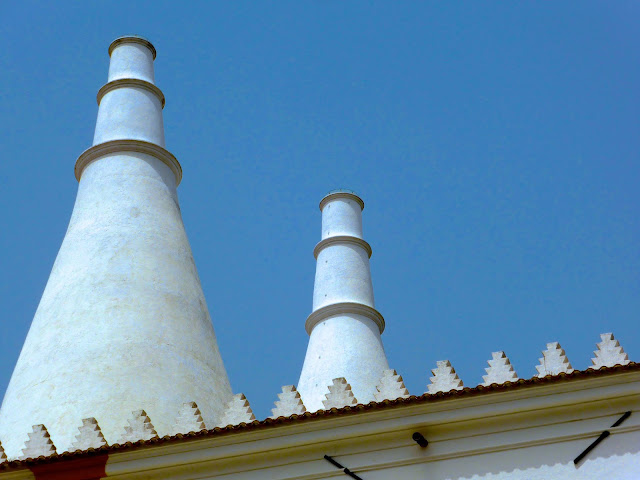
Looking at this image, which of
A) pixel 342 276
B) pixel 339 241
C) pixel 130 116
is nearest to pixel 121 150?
pixel 130 116

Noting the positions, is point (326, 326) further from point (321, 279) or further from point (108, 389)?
point (108, 389)

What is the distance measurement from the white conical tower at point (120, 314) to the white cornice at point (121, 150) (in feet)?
0.08

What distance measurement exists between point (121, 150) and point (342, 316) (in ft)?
23.3

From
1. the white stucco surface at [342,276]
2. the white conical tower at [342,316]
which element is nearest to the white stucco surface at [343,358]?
the white conical tower at [342,316]

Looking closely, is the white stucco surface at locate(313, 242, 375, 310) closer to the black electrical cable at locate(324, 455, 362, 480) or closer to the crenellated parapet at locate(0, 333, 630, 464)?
the crenellated parapet at locate(0, 333, 630, 464)

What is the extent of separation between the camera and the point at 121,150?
22156 mm

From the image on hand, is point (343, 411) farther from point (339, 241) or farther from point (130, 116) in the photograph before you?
point (339, 241)

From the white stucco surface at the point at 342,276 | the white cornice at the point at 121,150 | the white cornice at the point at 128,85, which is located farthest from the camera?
the white stucco surface at the point at 342,276

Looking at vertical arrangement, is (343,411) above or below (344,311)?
below

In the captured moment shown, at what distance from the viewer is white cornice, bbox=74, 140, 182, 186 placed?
22.2 meters

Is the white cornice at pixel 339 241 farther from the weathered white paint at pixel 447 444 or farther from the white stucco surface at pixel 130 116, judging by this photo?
the weathered white paint at pixel 447 444

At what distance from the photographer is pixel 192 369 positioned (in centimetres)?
1905

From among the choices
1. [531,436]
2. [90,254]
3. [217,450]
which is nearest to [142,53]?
[90,254]

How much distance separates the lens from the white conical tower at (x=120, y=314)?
58.9 ft
